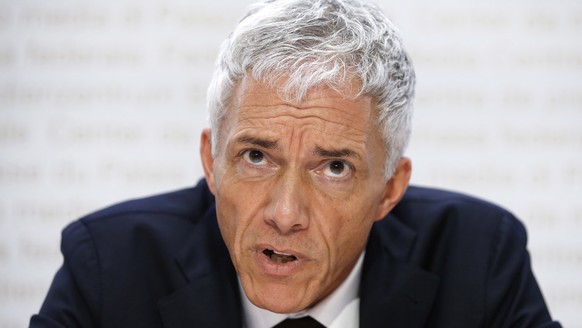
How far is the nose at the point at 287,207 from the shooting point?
2406mm

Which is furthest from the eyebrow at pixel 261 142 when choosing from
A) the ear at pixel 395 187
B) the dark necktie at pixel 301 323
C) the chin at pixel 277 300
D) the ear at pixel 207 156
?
the dark necktie at pixel 301 323

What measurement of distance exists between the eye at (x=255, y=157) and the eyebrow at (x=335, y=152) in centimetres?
17

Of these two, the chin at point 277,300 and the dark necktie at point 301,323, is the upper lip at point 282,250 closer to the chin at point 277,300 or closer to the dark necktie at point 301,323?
the chin at point 277,300

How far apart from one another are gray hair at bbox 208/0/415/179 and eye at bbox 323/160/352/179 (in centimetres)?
17

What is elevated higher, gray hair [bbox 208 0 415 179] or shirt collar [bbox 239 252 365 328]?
gray hair [bbox 208 0 415 179]

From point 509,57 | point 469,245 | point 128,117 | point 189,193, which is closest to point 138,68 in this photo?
point 128,117

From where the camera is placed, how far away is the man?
250cm

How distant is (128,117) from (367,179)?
87.8 inches

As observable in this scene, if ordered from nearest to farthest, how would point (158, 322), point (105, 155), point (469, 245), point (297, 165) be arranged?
point (297, 165), point (158, 322), point (469, 245), point (105, 155)

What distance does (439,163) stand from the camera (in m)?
4.57

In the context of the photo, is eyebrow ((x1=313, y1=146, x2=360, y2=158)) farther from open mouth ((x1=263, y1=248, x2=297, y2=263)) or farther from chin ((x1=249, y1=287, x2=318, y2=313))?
chin ((x1=249, y1=287, x2=318, y2=313))

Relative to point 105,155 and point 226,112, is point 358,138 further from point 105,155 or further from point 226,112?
point 105,155

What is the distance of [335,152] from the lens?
2520 millimetres

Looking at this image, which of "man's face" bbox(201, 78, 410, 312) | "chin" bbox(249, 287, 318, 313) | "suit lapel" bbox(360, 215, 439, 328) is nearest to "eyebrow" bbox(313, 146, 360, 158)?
"man's face" bbox(201, 78, 410, 312)
